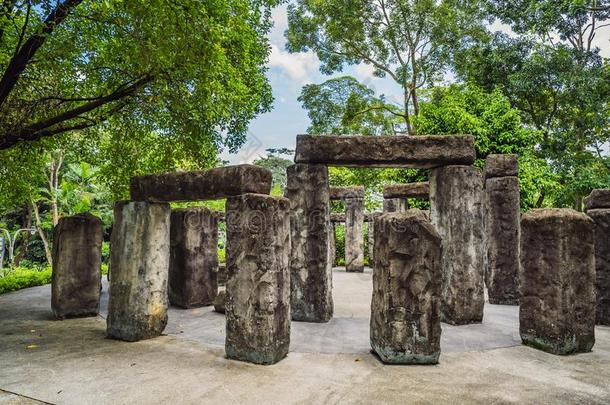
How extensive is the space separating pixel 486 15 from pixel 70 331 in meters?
16.6

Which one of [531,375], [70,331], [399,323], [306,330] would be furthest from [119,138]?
[531,375]

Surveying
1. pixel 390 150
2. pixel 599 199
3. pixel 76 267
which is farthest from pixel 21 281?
pixel 599 199

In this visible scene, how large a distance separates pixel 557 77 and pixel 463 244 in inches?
413

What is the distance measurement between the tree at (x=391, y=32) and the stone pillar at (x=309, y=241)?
1164 centimetres

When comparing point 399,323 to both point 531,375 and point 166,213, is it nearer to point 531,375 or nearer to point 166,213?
point 531,375

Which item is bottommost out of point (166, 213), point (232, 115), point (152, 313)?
point (152, 313)

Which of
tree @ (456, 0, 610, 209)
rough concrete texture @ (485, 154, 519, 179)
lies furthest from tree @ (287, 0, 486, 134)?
rough concrete texture @ (485, 154, 519, 179)

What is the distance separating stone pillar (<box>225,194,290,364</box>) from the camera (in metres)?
4.42

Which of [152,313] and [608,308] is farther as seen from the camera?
[608,308]

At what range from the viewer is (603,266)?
624cm

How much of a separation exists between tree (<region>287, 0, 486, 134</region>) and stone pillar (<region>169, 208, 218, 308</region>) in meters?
11.8

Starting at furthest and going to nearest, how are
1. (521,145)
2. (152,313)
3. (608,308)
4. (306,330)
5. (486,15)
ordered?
(486,15), (521,145), (608,308), (306,330), (152,313)

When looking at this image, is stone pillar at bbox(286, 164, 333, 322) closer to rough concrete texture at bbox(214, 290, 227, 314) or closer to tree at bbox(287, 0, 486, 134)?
rough concrete texture at bbox(214, 290, 227, 314)

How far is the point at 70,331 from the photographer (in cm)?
594
